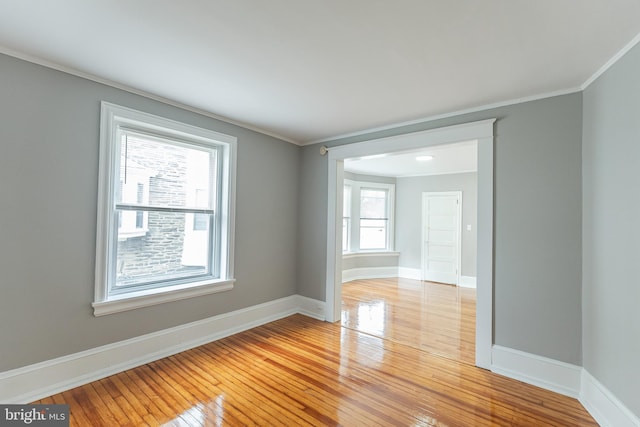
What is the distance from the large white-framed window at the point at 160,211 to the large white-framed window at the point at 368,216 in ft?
12.5

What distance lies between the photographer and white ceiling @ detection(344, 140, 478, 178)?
15.9 ft

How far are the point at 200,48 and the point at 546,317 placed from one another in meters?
3.52

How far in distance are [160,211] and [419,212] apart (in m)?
5.93

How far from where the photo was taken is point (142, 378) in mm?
2531

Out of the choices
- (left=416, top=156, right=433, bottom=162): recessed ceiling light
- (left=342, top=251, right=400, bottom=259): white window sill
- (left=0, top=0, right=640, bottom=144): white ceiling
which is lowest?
(left=342, top=251, right=400, bottom=259): white window sill

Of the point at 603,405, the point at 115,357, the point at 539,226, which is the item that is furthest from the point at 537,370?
the point at 115,357

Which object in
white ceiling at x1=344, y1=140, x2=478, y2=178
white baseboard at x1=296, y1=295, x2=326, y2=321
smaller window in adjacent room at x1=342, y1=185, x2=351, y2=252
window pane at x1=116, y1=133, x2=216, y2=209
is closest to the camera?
window pane at x1=116, y1=133, x2=216, y2=209

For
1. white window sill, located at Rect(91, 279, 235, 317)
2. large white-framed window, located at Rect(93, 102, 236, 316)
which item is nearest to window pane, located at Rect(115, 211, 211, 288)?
large white-framed window, located at Rect(93, 102, 236, 316)

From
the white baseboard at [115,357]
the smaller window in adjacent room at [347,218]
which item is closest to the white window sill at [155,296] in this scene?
the white baseboard at [115,357]

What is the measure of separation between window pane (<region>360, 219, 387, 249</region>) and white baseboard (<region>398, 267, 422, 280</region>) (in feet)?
2.45

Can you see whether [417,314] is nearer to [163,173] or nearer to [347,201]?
[347,201]

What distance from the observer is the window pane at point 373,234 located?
23.7ft

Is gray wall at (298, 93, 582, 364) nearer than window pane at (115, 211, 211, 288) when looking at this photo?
Yes

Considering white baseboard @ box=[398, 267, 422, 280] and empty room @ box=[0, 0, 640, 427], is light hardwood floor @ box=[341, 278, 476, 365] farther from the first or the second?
white baseboard @ box=[398, 267, 422, 280]
